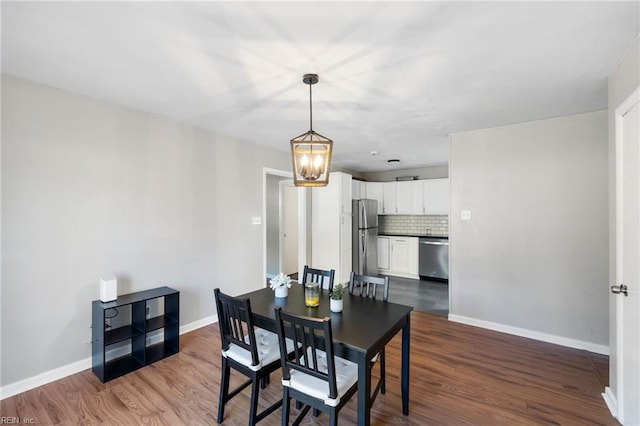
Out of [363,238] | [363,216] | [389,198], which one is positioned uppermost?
[389,198]

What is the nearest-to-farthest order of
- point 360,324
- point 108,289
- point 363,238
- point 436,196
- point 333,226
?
point 360,324 < point 108,289 < point 333,226 < point 363,238 < point 436,196

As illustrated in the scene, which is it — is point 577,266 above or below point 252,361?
above

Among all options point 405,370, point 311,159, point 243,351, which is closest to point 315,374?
point 243,351

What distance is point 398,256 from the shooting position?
20.9 ft

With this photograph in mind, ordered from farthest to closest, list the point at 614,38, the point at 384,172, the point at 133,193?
the point at 384,172 → the point at 133,193 → the point at 614,38

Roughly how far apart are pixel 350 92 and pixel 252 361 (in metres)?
2.20

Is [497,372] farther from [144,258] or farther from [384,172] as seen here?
[384,172]

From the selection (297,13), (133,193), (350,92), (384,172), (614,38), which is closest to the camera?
(297,13)

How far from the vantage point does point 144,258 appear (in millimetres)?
2975

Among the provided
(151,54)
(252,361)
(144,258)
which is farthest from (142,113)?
(252,361)

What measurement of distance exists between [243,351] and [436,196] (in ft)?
17.0

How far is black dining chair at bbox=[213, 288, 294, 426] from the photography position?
71.4 inches

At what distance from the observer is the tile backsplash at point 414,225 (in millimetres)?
6293

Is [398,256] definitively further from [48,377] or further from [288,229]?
[48,377]
